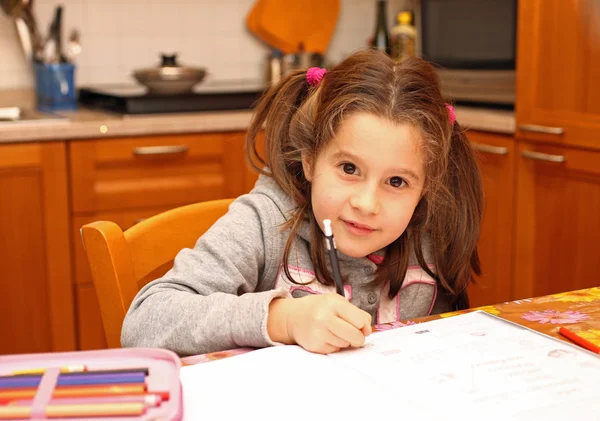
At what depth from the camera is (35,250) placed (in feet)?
7.29

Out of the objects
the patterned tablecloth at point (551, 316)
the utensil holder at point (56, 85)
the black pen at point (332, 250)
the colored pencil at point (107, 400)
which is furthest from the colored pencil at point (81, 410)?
the utensil holder at point (56, 85)

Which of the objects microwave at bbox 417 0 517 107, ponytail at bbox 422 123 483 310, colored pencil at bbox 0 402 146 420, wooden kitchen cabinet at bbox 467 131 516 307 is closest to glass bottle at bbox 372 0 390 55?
microwave at bbox 417 0 517 107

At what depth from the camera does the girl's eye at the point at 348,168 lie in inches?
39.2

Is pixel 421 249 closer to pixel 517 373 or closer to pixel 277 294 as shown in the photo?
pixel 277 294

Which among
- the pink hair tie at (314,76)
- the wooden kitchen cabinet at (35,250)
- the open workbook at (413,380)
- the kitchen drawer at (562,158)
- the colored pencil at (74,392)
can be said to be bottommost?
the wooden kitchen cabinet at (35,250)

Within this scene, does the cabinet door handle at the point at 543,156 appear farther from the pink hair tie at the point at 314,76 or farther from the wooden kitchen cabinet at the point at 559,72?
the pink hair tie at the point at 314,76

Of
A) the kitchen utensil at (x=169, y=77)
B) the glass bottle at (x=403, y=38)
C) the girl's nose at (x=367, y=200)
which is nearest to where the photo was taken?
the girl's nose at (x=367, y=200)

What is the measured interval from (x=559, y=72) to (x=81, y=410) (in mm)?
1802

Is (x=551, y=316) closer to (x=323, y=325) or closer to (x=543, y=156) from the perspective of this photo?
(x=323, y=325)

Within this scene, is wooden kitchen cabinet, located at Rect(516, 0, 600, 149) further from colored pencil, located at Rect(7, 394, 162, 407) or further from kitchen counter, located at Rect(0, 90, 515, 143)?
colored pencil, located at Rect(7, 394, 162, 407)

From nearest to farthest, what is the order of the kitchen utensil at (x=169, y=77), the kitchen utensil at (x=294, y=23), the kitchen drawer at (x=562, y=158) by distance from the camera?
the kitchen drawer at (x=562, y=158), the kitchen utensil at (x=169, y=77), the kitchen utensil at (x=294, y=23)

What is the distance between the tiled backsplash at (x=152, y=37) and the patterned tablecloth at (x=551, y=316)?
2108mm

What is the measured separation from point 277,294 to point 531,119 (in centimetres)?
147

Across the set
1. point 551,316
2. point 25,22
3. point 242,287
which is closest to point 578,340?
point 551,316
